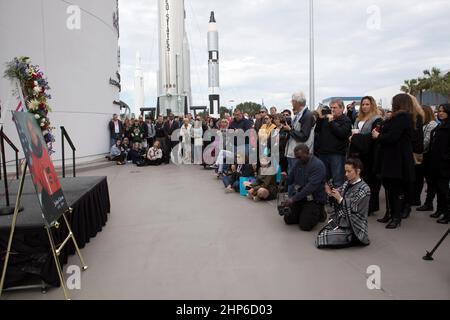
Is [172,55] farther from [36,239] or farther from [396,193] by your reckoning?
[36,239]

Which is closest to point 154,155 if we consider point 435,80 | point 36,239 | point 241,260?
point 241,260

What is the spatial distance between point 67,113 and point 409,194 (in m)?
9.74

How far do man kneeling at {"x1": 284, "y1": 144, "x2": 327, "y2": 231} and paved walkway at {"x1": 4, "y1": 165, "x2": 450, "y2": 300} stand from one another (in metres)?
0.19

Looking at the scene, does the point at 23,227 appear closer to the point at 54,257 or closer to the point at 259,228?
A: the point at 54,257

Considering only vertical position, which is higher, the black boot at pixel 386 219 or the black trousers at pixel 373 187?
the black trousers at pixel 373 187

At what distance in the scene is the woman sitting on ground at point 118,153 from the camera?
1338 cm

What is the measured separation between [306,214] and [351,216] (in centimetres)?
87

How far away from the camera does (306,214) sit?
16.5 ft

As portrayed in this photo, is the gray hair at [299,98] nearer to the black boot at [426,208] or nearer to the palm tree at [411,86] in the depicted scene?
the black boot at [426,208]

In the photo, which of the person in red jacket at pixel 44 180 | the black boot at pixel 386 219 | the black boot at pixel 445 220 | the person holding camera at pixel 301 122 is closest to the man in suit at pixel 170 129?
the person holding camera at pixel 301 122

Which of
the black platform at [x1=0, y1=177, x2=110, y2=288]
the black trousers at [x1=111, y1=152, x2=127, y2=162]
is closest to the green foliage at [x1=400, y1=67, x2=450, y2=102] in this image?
the black trousers at [x1=111, y1=152, x2=127, y2=162]

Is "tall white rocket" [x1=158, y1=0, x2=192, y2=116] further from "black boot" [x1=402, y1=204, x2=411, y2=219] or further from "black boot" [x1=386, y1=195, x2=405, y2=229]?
"black boot" [x1=386, y1=195, x2=405, y2=229]

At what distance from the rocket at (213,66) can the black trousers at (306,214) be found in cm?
2282

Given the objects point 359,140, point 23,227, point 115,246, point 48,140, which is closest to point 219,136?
point 48,140
